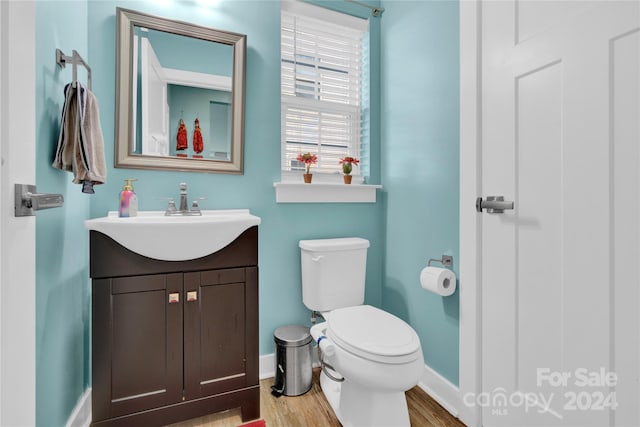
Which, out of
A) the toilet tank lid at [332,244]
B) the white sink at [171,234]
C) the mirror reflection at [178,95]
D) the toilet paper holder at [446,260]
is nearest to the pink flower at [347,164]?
the toilet tank lid at [332,244]

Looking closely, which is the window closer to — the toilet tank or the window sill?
the window sill

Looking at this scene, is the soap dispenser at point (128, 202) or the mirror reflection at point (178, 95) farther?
the mirror reflection at point (178, 95)

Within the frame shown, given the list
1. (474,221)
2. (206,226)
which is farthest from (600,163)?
(206,226)

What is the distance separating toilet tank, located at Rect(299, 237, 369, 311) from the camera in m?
1.70

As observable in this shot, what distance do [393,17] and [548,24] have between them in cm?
110

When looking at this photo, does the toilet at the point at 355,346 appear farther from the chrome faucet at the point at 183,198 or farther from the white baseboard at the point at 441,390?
the chrome faucet at the point at 183,198

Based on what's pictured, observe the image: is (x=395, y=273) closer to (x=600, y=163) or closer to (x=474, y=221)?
(x=474, y=221)

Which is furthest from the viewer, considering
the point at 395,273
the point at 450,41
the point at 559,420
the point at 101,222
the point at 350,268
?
the point at 395,273

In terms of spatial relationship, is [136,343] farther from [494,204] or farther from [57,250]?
[494,204]

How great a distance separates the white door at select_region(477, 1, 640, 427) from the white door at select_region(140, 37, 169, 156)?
61.2 inches

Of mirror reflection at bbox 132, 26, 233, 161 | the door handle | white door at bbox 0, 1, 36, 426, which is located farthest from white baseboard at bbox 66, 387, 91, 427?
the door handle

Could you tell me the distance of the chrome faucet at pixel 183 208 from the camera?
1514mm

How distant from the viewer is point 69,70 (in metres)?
1.25

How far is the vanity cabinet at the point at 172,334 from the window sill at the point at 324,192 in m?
0.49
